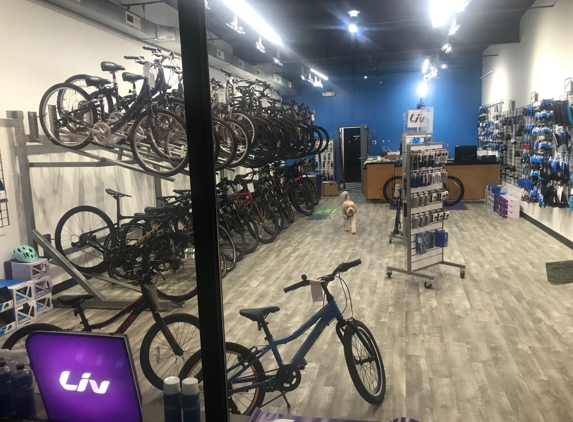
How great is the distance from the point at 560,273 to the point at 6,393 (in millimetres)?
2313

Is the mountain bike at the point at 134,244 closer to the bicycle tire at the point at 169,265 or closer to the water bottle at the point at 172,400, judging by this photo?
the bicycle tire at the point at 169,265

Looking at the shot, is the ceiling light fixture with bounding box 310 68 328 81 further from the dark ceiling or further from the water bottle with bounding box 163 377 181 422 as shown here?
the water bottle with bounding box 163 377 181 422

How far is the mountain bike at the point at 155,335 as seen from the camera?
2.50 metres

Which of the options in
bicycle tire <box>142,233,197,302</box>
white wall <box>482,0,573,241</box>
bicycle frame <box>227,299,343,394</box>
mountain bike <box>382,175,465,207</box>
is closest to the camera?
bicycle frame <box>227,299,343,394</box>

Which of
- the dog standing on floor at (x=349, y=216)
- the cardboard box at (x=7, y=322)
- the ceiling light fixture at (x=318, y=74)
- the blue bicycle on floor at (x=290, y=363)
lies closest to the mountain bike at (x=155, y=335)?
the blue bicycle on floor at (x=290, y=363)

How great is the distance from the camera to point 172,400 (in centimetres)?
169

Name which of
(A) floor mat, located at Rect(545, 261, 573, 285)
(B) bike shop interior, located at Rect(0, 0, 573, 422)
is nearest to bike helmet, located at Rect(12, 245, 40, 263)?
(B) bike shop interior, located at Rect(0, 0, 573, 422)

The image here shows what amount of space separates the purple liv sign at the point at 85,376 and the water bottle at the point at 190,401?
17cm

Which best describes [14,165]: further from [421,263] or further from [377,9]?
[377,9]

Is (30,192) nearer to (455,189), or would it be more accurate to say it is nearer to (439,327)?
(439,327)

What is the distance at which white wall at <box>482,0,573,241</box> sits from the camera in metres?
5.85

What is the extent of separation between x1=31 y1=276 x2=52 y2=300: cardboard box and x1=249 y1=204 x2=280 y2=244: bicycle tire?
10.00ft

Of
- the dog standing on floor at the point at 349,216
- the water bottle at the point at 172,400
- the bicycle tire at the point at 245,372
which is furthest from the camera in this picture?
the dog standing on floor at the point at 349,216

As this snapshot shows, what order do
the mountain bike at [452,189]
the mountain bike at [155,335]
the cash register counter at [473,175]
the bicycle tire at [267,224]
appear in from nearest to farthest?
the mountain bike at [155,335]
the bicycle tire at [267,224]
the mountain bike at [452,189]
the cash register counter at [473,175]
